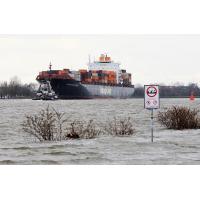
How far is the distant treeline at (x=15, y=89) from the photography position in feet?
59.0

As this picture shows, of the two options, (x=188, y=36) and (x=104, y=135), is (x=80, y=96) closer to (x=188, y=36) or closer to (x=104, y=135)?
(x=104, y=135)

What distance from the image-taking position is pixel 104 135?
679 inches

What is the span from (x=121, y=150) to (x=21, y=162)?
Answer: 2.59 m

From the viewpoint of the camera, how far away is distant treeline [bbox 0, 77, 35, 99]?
708 inches

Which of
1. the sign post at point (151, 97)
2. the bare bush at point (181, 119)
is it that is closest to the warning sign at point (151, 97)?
the sign post at point (151, 97)

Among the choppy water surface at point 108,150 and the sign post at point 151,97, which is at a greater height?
the sign post at point 151,97

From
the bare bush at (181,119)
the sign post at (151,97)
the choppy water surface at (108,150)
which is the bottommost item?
the choppy water surface at (108,150)

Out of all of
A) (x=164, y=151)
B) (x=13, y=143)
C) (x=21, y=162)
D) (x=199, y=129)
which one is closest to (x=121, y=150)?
(x=164, y=151)

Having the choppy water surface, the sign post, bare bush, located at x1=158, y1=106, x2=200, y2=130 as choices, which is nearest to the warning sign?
the sign post

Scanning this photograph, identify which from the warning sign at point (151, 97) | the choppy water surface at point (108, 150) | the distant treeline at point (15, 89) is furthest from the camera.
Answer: the distant treeline at point (15, 89)

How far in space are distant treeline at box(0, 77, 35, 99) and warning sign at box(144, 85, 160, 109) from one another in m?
4.89

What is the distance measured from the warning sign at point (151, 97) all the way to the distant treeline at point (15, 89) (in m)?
4.89

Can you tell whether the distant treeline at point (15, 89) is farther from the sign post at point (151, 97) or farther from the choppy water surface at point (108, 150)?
the sign post at point (151, 97)

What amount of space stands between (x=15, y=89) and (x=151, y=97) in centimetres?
763
